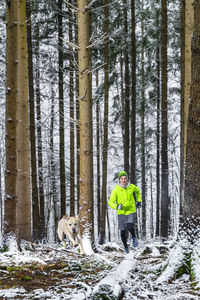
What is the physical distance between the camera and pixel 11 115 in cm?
632

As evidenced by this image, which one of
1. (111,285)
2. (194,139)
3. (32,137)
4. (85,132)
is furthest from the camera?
(32,137)

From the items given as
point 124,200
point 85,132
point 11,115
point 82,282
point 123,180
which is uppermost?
point 11,115

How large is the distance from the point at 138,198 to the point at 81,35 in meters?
4.42

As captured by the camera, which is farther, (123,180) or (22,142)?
(22,142)

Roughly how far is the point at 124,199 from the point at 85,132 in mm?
A: 1956

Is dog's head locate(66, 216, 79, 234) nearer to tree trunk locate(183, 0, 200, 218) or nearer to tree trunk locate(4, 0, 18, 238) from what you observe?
tree trunk locate(4, 0, 18, 238)

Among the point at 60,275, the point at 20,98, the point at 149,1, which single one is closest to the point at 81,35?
the point at 20,98

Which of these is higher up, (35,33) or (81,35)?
(35,33)

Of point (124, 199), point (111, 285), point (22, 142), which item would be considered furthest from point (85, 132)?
point (111, 285)

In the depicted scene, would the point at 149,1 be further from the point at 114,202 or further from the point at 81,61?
the point at 114,202

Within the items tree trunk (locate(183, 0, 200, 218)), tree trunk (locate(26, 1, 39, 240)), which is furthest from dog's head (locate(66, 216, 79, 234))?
tree trunk (locate(26, 1, 39, 240))

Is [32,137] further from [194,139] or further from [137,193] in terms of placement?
[194,139]

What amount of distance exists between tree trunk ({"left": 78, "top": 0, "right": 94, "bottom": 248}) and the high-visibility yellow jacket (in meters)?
0.68

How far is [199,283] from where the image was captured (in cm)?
387
